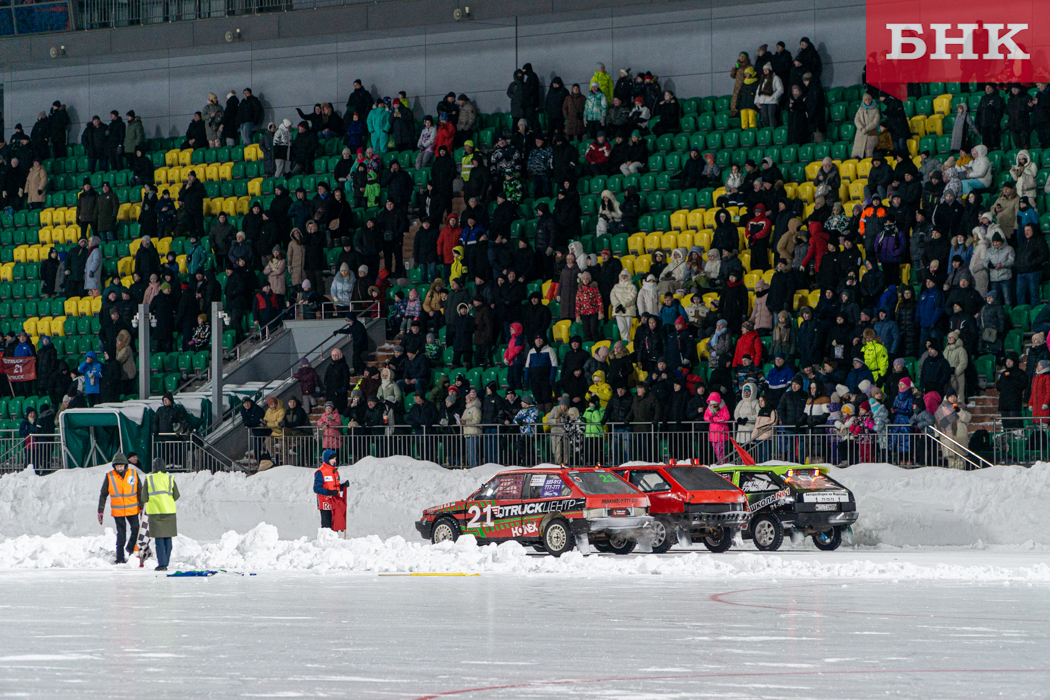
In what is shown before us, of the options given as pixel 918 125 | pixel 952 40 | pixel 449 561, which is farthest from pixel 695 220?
pixel 449 561

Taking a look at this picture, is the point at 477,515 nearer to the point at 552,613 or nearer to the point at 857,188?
the point at 552,613

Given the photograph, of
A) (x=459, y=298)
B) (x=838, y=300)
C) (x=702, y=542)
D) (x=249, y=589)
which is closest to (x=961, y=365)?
(x=838, y=300)

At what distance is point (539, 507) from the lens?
21328mm

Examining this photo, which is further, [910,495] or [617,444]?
[617,444]

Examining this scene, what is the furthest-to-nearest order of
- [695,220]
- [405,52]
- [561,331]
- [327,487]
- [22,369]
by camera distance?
[405,52], [22,369], [695,220], [561,331], [327,487]

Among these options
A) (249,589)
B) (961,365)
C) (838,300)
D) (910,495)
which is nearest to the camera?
(249,589)

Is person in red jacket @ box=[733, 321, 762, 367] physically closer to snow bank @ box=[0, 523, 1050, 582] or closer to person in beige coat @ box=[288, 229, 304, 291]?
snow bank @ box=[0, 523, 1050, 582]

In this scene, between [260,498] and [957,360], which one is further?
[260,498]

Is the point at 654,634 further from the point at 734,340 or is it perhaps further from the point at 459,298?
the point at 459,298

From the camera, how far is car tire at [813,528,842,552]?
22.7m

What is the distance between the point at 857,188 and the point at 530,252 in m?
6.75

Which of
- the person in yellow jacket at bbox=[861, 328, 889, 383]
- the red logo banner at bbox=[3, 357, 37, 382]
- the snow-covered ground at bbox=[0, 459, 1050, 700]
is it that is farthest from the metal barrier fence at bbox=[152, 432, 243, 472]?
the person in yellow jacket at bbox=[861, 328, 889, 383]

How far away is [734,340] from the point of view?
28531 millimetres

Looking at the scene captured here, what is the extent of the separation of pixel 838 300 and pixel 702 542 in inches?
224
